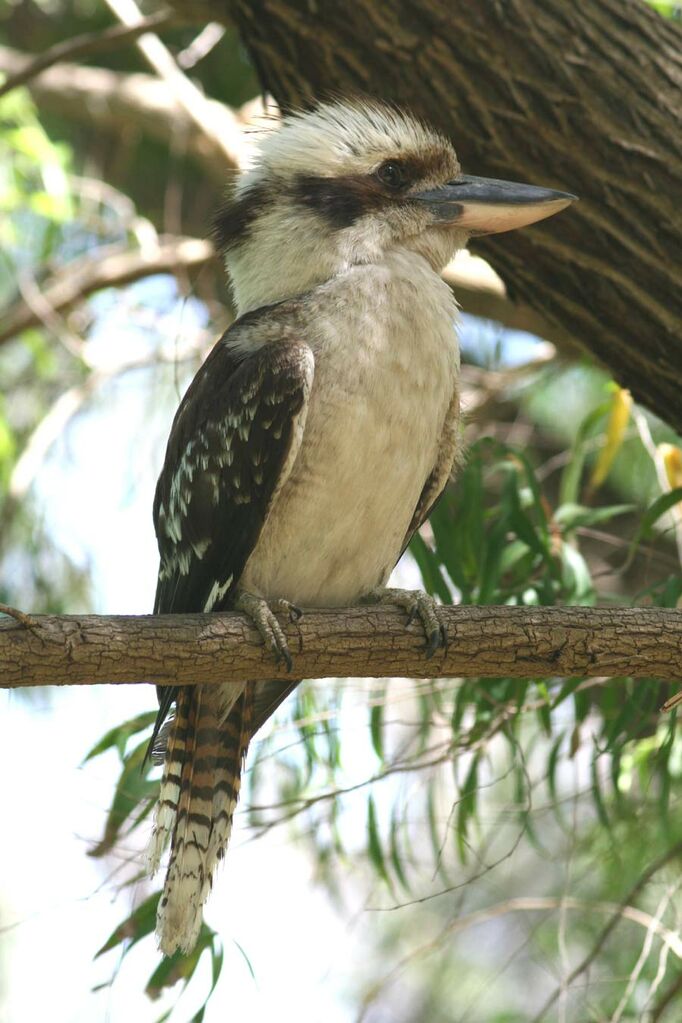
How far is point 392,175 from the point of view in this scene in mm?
2717

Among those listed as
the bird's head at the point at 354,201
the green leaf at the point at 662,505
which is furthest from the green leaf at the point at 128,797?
the green leaf at the point at 662,505

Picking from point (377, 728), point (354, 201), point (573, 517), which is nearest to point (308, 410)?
point (354, 201)

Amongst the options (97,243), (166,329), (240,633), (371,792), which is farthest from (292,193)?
(97,243)

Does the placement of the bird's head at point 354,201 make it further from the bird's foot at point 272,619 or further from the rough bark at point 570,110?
the bird's foot at point 272,619

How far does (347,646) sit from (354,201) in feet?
3.22

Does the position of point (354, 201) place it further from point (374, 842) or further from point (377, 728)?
point (374, 842)

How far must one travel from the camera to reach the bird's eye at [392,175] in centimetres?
271

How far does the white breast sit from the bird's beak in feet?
0.44

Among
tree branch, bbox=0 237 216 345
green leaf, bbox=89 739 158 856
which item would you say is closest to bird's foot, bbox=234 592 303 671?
green leaf, bbox=89 739 158 856

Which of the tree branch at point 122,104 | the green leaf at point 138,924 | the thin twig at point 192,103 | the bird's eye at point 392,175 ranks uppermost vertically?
the tree branch at point 122,104

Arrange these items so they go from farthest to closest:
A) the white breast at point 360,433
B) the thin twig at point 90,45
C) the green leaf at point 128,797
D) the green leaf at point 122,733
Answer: the thin twig at point 90,45 < the green leaf at point 122,733 < the green leaf at point 128,797 < the white breast at point 360,433

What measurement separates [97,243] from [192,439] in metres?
2.58

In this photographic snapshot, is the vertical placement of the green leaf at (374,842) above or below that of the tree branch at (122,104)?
below

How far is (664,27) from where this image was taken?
105 inches
